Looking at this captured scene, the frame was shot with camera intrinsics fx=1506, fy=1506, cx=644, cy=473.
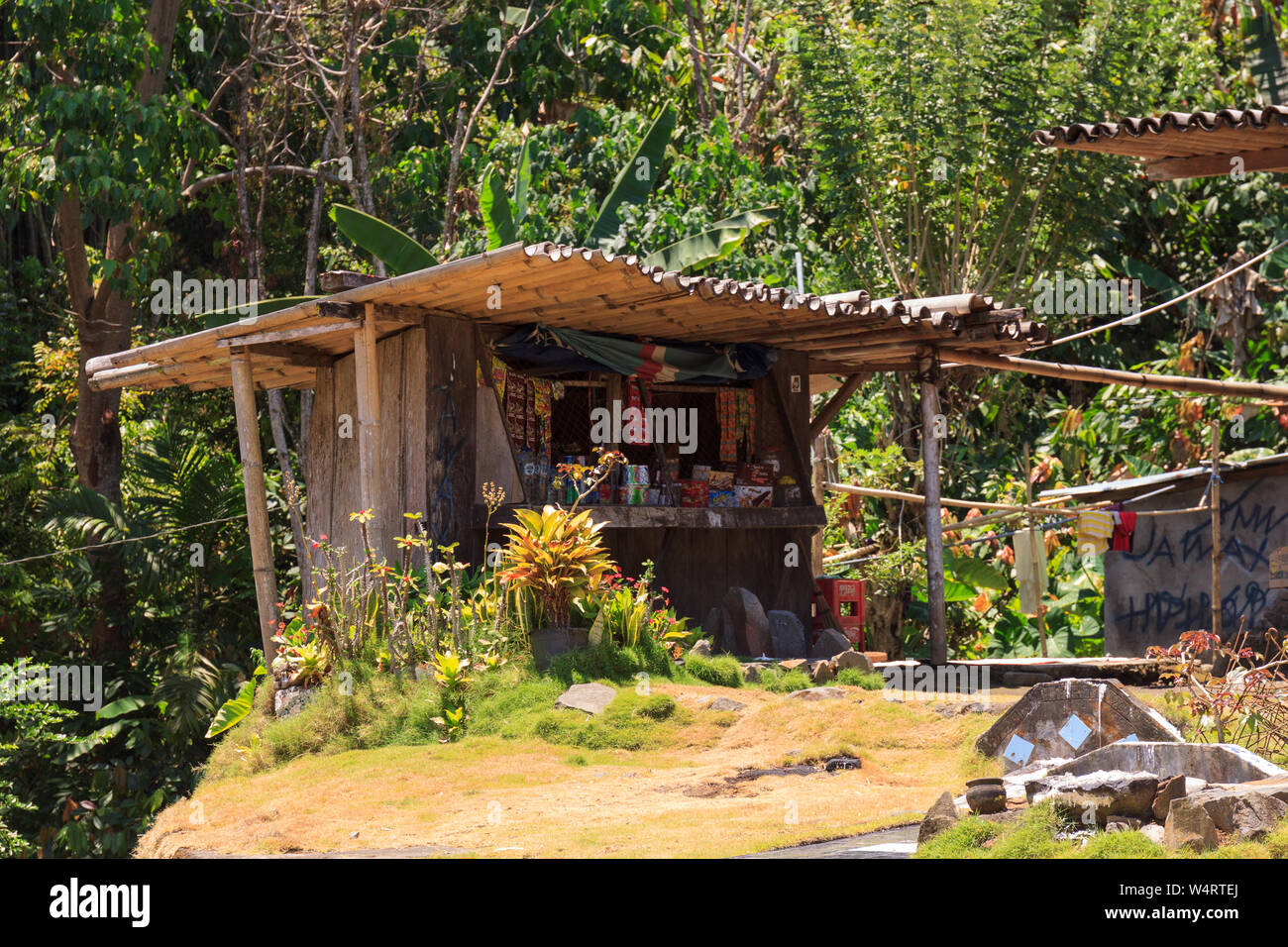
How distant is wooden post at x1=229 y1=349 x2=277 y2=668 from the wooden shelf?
2151 millimetres

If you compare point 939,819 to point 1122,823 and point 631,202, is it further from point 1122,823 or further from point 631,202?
point 631,202

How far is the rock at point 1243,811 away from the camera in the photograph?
5.79 m

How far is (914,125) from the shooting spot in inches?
790

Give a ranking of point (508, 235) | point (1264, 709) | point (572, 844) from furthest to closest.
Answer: point (508, 235) < point (1264, 709) < point (572, 844)

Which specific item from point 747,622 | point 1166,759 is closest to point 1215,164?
point 1166,759

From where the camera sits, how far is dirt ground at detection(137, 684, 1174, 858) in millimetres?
7527

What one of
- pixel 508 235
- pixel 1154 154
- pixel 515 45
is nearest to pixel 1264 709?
pixel 1154 154

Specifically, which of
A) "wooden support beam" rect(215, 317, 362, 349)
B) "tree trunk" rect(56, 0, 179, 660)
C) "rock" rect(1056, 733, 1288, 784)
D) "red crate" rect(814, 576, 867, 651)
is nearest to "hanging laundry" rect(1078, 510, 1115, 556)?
"red crate" rect(814, 576, 867, 651)

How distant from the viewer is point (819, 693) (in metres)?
11.2

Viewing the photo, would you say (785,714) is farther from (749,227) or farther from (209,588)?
(209,588)

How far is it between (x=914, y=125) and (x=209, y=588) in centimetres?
1146

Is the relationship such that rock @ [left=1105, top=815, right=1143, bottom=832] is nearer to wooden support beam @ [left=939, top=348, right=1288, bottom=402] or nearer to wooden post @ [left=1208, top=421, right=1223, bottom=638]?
wooden support beam @ [left=939, top=348, right=1288, bottom=402]

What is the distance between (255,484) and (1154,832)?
9.70 meters

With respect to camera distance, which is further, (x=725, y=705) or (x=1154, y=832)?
(x=725, y=705)
